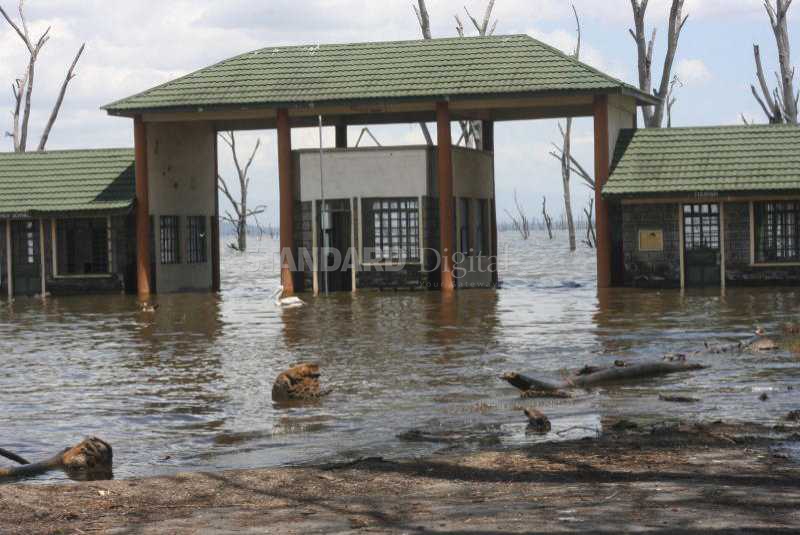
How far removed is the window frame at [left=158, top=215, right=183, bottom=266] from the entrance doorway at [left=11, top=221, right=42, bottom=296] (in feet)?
11.2

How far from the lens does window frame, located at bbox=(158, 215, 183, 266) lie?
119 ft

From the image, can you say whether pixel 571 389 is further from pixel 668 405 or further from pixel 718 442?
pixel 718 442

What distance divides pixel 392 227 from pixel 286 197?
2795 mm

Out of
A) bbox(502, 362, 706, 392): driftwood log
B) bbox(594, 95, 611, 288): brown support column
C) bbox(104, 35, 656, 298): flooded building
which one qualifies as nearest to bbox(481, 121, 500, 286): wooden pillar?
bbox(104, 35, 656, 298): flooded building

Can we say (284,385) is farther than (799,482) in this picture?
Yes

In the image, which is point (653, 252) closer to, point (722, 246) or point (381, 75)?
point (722, 246)

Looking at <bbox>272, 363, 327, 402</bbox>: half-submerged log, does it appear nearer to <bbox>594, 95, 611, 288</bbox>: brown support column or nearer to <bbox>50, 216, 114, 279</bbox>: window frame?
<bbox>594, 95, 611, 288</bbox>: brown support column

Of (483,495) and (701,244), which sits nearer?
(483,495)

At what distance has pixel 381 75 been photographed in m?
34.8

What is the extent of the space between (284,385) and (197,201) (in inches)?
985

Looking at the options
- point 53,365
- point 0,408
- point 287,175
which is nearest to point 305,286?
point 287,175

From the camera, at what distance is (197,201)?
1515 inches

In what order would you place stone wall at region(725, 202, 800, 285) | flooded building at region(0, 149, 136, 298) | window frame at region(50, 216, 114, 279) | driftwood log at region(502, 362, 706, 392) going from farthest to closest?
window frame at region(50, 216, 114, 279) → flooded building at region(0, 149, 136, 298) → stone wall at region(725, 202, 800, 285) → driftwood log at region(502, 362, 706, 392)

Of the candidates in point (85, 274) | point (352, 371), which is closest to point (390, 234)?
point (85, 274)
